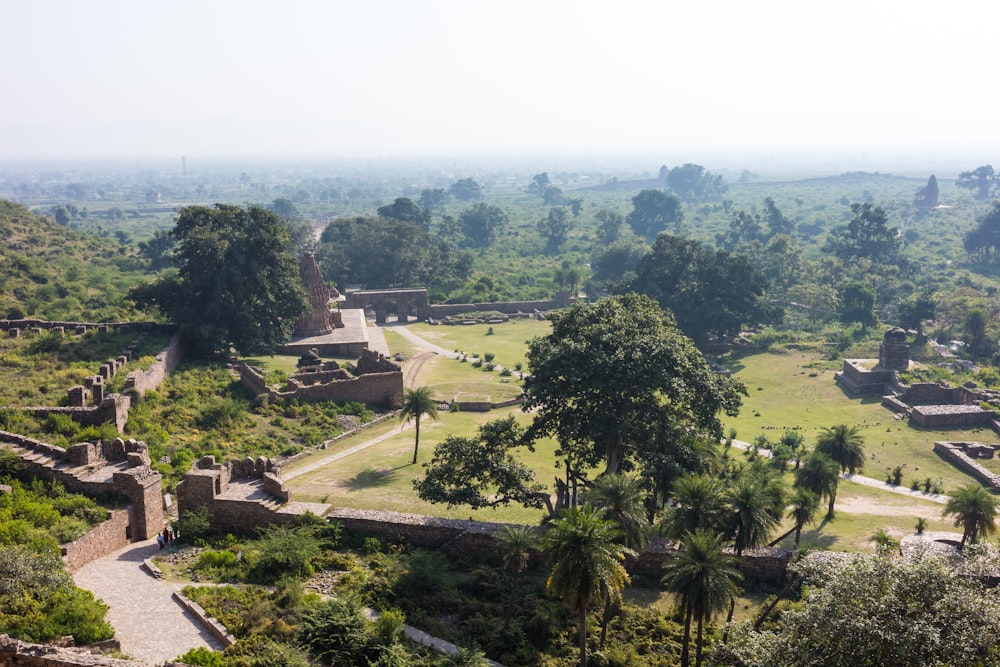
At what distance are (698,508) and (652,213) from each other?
412 ft

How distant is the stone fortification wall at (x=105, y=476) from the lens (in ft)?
94.1

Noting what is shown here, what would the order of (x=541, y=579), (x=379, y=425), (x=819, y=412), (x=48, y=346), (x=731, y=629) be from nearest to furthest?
(x=731, y=629) → (x=541, y=579) → (x=48, y=346) → (x=379, y=425) → (x=819, y=412)

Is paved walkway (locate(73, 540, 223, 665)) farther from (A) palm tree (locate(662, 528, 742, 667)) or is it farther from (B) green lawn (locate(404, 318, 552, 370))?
(B) green lawn (locate(404, 318, 552, 370))

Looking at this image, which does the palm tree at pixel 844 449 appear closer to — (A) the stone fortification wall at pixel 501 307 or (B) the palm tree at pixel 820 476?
(B) the palm tree at pixel 820 476

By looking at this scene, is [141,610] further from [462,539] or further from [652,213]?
[652,213]

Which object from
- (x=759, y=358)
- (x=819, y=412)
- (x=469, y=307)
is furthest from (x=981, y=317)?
(x=469, y=307)

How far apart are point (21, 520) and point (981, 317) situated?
6888 cm

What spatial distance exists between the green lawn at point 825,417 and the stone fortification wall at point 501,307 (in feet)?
91.3

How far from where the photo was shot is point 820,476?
34000 millimetres

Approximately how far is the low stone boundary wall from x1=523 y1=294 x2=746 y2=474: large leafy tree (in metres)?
15.3

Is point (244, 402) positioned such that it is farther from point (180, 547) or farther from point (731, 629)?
point (731, 629)

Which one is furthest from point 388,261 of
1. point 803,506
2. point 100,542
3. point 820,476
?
point 803,506

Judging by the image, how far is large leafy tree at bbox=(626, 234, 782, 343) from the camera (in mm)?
70688

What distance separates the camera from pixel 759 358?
68.2m
